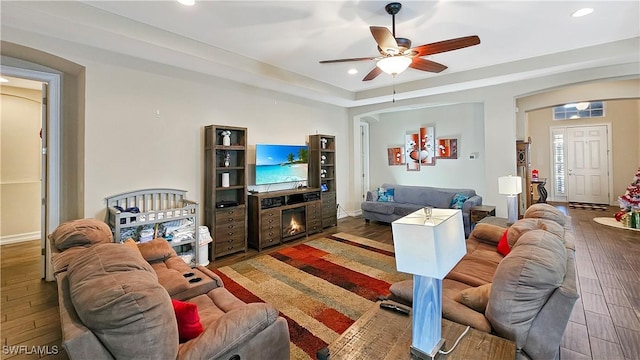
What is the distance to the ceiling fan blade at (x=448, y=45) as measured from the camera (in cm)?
250

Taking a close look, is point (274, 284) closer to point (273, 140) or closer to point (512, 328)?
point (512, 328)

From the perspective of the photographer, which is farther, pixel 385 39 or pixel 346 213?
pixel 346 213

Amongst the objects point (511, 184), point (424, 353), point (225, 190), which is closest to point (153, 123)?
point (225, 190)

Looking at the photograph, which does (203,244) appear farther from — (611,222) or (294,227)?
(611,222)

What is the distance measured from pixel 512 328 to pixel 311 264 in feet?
9.01

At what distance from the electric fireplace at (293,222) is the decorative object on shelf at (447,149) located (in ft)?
12.0

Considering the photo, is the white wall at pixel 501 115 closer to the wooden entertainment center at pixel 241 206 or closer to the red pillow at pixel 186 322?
the wooden entertainment center at pixel 241 206

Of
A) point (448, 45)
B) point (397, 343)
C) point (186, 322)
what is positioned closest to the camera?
point (397, 343)

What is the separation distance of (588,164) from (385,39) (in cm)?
921

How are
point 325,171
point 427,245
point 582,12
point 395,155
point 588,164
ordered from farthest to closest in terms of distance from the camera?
point 588,164 < point 395,155 < point 325,171 < point 582,12 < point 427,245

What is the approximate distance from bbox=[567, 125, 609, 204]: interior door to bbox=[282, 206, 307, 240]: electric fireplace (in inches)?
335

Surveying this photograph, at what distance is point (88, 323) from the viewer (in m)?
1.09

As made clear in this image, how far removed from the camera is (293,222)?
205 inches

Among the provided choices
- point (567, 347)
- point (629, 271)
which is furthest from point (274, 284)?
point (629, 271)
